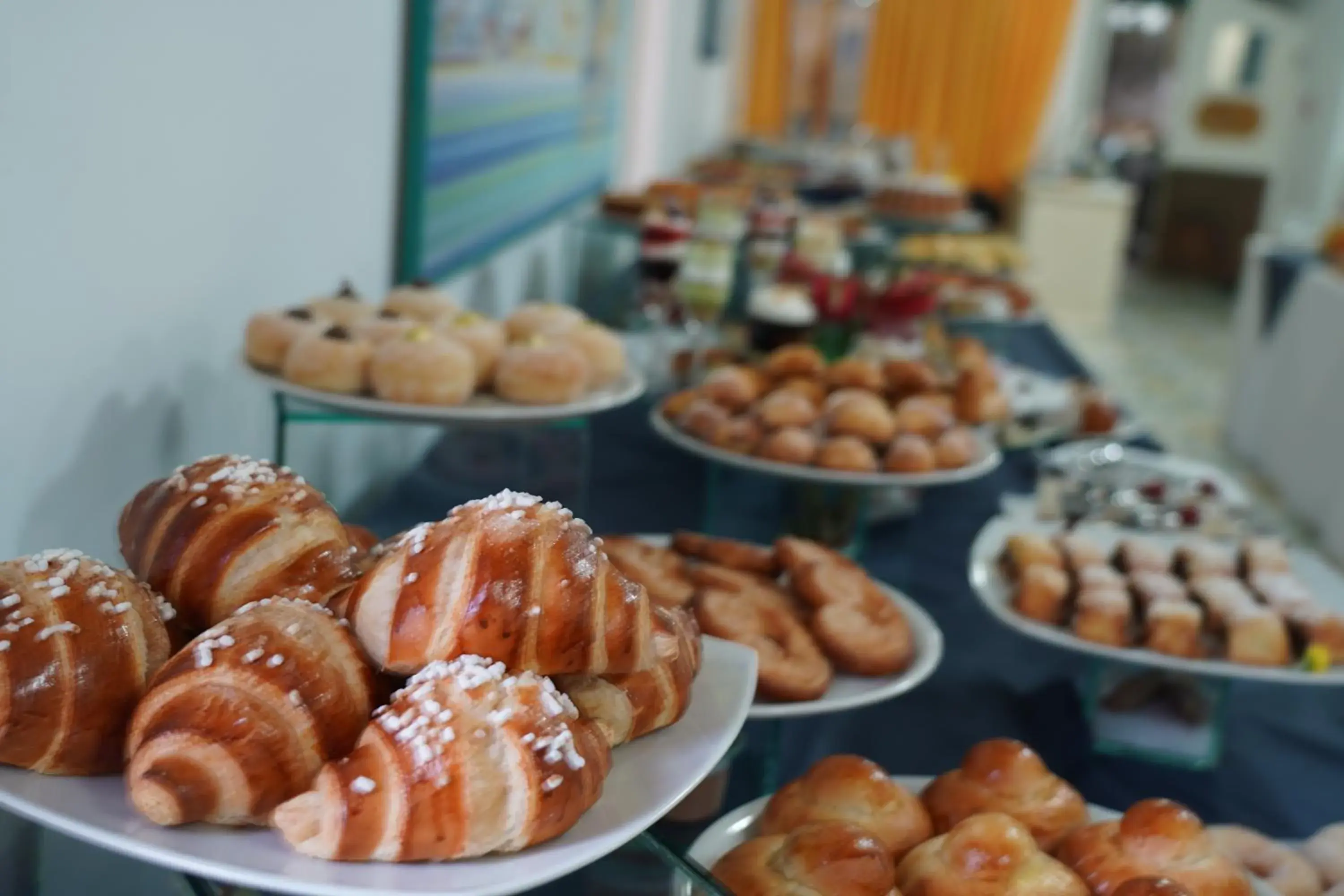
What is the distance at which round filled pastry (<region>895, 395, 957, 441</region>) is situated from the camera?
151 centimetres

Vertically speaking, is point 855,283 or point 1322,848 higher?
point 855,283

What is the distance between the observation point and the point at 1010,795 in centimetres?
74

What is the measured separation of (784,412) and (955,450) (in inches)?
8.2

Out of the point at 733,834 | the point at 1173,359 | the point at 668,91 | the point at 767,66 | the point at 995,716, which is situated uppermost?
the point at 767,66

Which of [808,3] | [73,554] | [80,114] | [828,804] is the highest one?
[808,3]

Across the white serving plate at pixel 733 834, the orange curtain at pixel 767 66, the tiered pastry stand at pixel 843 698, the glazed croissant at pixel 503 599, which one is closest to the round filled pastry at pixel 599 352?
the tiered pastry stand at pixel 843 698

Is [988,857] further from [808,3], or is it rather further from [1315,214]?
[1315,214]

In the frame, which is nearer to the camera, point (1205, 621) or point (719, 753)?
point (719, 753)

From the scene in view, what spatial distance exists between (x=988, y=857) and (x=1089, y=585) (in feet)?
1.91

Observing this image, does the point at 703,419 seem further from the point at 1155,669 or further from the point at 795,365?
the point at 1155,669

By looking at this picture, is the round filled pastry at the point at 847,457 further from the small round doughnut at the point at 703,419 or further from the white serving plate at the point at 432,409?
the white serving plate at the point at 432,409

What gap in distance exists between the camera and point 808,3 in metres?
7.00

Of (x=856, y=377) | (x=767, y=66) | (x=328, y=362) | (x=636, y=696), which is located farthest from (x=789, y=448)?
(x=767, y=66)

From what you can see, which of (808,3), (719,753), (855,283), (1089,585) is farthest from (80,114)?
(808,3)
